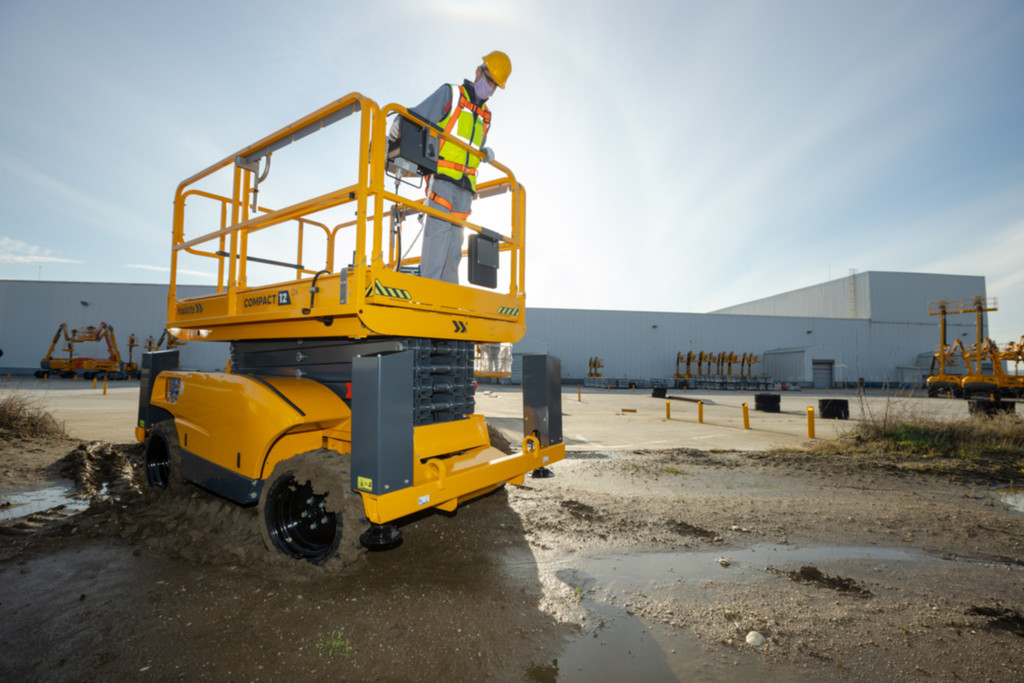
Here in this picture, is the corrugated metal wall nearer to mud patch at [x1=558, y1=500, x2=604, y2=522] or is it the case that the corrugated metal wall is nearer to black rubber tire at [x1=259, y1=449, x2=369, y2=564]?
mud patch at [x1=558, y1=500, x2=604, y2=522]

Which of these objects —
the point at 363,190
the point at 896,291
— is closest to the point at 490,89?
the point at 363,190

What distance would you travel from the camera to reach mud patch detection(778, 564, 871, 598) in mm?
3325

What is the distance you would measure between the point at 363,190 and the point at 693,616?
3333mm

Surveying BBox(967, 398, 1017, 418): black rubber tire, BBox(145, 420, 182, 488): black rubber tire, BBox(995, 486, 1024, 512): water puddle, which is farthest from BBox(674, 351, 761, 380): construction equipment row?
BBox(145, 420, 182, 488): black rubber tire

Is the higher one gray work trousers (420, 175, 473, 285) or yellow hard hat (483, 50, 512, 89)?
yellow hard hat (483, 50, 512, 89)

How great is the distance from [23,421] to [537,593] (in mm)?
9229

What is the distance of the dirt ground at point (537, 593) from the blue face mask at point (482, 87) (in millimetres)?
3502

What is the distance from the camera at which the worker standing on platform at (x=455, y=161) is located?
3.87 m

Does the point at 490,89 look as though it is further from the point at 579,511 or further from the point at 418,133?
the point at 579,511

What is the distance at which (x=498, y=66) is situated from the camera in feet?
13.2

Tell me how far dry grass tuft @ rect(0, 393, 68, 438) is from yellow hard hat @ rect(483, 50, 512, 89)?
8.90 m

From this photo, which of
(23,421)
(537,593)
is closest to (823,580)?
(537,593)

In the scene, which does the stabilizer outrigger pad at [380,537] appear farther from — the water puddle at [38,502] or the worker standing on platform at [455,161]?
the water puddle at [38,502]

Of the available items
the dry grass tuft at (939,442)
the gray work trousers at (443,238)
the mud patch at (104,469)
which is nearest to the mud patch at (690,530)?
the gray work trousers at (443,238)
